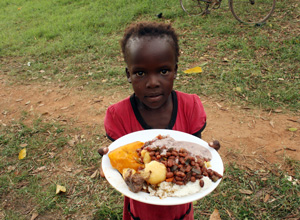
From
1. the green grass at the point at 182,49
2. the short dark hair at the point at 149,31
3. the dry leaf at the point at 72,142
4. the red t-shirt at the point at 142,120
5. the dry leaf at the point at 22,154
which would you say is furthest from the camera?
the green grass at the point at 182,49

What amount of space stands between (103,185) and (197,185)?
1.96 meters

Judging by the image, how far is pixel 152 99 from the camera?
5.55 feet

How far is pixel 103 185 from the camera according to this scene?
122 inches

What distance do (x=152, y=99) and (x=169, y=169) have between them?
487mm

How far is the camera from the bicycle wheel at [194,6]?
7855 millimetres

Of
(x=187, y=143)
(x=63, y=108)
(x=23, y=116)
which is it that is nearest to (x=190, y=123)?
(x=187, y=143)

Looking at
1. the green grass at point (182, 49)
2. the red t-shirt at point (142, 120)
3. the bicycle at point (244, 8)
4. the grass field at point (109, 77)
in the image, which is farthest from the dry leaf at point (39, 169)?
the bicycle at point (244, 8)

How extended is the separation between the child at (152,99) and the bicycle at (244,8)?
5.83m

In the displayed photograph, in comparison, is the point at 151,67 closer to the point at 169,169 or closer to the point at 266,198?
the point at 169,169

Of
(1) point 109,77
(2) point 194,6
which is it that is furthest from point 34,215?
(2) point 194,6

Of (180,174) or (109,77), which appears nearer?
(180,174)

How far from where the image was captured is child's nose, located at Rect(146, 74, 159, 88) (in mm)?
1629

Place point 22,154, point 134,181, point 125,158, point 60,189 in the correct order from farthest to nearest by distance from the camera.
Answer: point 22,154
point 60,189
point 125,158
point 134,181

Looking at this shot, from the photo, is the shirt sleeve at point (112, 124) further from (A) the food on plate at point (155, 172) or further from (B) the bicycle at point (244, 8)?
(B) the bicycle at point (244, 8)
